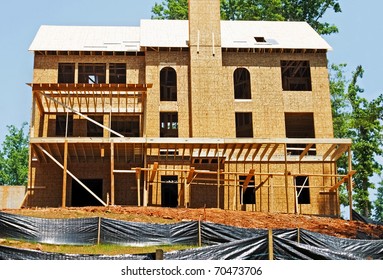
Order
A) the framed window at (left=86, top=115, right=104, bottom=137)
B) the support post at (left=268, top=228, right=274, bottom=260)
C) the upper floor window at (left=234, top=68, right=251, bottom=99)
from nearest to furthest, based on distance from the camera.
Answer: the support post at (left=268, top=228, right=274, bottom=260) → the framed window at (left=86, top=115, right=104, bottom=137) → the upper floor window at (left=234, top=68, right=251, bottom=99)

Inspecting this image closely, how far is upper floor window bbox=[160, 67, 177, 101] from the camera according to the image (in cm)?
3687

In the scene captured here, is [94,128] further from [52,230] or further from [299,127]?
[52,230]

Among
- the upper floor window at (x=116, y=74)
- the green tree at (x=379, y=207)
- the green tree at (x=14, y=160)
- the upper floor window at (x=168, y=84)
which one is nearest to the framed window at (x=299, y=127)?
the upper floor window at (x=168, y=84)

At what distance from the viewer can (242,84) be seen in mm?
38688

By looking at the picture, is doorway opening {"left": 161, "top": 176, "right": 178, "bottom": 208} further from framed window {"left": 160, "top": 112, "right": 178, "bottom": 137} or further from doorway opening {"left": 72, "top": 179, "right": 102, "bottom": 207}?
doorway opening {"left": 72, "top": 179, "right": 102, "bottom": 207}

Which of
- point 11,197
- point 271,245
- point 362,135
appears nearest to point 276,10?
point 362,135

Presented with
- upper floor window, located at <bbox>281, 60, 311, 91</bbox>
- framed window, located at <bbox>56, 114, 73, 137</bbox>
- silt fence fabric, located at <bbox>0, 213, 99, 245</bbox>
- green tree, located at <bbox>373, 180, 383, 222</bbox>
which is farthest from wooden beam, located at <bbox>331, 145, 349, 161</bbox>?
green tree, located at <bbox>373, 180, 383, 222</bbox>

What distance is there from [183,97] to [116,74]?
4.48 meters

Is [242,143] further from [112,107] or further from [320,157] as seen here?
[112,107]

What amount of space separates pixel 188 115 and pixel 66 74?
A: 8045 millimetres

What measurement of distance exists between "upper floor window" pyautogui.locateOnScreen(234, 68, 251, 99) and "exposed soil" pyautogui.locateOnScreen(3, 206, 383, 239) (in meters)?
12.2

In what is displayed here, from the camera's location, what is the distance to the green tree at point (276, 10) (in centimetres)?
5556
